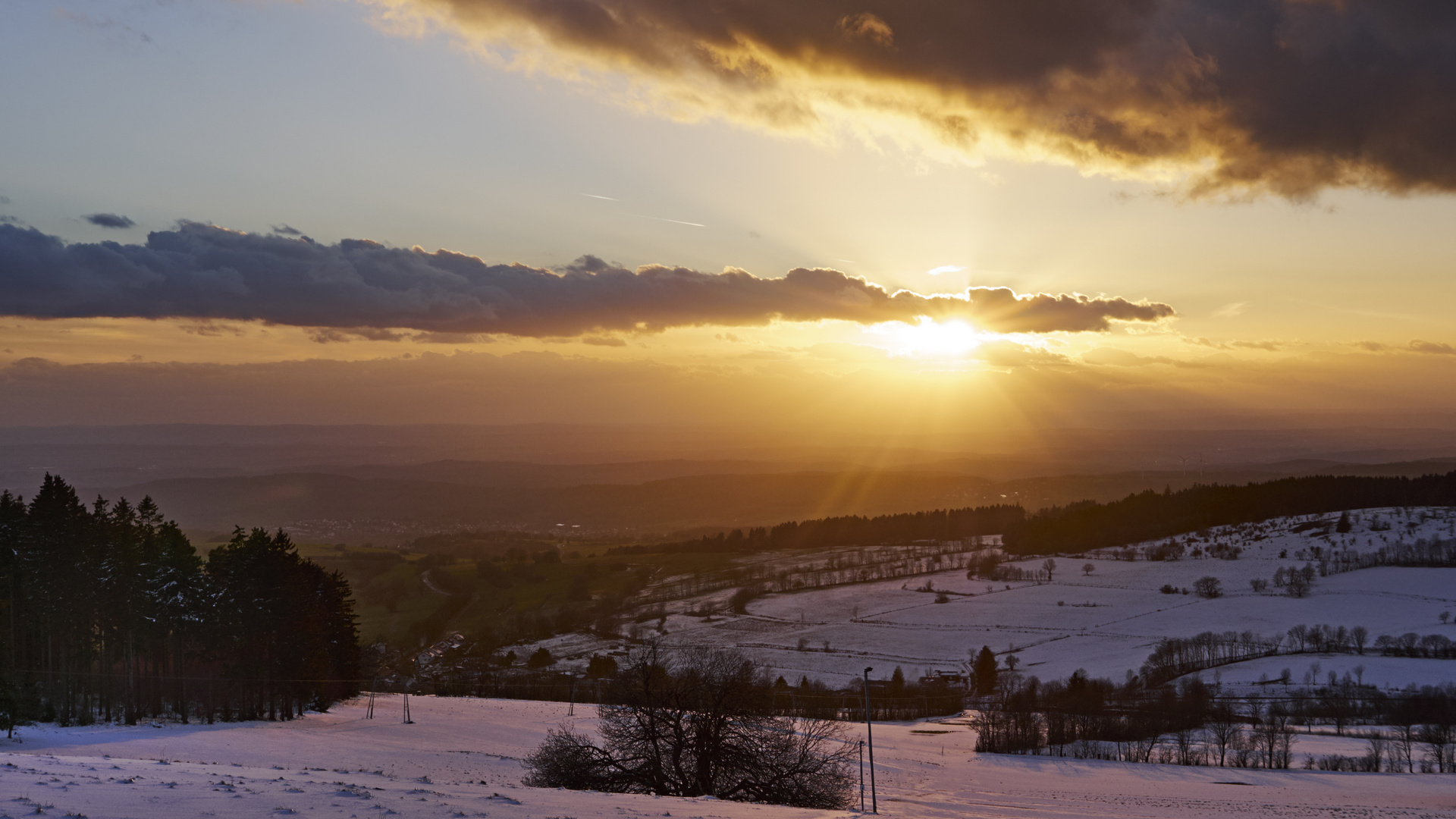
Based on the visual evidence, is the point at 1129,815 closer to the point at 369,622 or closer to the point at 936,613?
the point at 936,613

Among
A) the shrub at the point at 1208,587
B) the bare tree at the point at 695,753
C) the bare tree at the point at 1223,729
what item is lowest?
the bare tree at the point at 1223,729

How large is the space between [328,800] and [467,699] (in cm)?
6530

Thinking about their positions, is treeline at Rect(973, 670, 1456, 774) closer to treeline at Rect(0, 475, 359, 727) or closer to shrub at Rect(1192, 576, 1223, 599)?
treeline at Rect(0, 475, 359, 727)

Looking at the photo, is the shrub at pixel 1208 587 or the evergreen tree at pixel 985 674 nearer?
the evergreen tree at pixel 985 674

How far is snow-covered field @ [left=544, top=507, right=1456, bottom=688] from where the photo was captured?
420 feet

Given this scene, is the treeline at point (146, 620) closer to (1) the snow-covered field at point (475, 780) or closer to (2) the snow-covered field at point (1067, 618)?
(1) the snow-covered field at point (475, 780)

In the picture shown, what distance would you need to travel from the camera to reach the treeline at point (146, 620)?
60406 millimetres

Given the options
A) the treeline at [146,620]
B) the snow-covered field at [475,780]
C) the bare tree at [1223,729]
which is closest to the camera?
the snow-covered field at [475,780]

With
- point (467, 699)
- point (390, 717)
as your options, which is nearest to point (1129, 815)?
point (390, 717)

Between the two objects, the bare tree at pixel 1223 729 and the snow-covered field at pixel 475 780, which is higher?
the snow-covered field at pixel 475 780

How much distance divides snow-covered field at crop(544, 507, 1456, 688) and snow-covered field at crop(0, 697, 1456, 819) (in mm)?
40967

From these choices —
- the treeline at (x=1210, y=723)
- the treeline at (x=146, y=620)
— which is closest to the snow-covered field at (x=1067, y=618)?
the treeline at (x=1210, y=723)

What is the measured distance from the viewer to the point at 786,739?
32750mm

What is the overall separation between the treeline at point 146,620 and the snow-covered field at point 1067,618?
70721 millimetres
